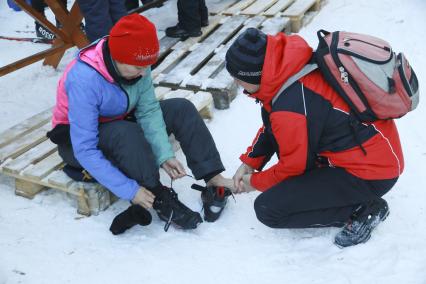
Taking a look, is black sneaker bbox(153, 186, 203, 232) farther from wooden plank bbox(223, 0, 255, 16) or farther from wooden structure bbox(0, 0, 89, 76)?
wooden plank bbox(223, 0, 255, 16)

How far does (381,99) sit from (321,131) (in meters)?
0.28

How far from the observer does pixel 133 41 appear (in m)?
2.10

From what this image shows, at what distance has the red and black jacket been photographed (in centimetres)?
193

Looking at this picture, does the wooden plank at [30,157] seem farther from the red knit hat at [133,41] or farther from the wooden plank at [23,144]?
the red knit hat at [133,41]

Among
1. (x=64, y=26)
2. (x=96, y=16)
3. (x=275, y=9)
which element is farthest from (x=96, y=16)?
(x=275, y=9)

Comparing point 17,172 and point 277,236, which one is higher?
point 17,172

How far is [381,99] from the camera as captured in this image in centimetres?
186

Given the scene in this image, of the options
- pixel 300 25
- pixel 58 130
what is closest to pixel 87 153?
pixel 58 130

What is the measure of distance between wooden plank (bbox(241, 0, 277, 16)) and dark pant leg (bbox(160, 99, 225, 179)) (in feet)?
8.49

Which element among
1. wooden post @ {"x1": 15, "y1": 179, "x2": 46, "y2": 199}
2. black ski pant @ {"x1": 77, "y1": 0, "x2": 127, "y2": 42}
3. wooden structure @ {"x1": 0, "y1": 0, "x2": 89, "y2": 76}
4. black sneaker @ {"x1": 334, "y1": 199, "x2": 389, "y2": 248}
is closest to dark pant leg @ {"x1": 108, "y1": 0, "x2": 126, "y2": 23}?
black ski pant @ {"x1": 77, "y1": 0, "x2": 127, "y2": 42}

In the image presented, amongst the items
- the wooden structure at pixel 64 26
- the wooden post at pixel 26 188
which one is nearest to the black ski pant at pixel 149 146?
the wooden post at pixel 26 188

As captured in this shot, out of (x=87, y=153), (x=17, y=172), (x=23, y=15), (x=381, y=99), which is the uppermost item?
(x=381, y=99)

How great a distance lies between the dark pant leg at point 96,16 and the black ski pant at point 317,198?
1.98 metres

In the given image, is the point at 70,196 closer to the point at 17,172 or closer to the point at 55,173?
the point at 55,173
